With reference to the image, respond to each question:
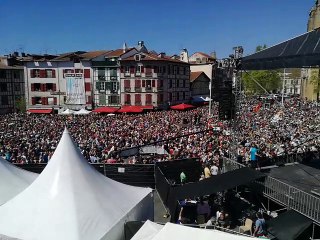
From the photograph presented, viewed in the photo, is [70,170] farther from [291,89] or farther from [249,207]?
[291,89]

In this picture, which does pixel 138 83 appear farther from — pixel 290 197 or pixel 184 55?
pixel 290 197

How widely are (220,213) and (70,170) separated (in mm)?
5187

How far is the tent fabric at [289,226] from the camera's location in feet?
30.4

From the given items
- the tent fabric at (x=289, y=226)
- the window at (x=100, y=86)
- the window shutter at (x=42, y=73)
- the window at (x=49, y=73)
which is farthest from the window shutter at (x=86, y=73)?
the tent fabric at (x=289, y=226)

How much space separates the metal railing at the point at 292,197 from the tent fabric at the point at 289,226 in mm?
219

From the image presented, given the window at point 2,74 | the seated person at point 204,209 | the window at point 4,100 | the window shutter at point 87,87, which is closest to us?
the seated person at point 204,209

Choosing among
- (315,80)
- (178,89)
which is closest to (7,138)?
(178,89)

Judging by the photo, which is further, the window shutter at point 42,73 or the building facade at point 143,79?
the window shutter at point 42,73

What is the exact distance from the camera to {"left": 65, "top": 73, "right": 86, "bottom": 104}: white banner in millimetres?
52094

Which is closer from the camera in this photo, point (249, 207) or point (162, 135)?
point (249, 207)

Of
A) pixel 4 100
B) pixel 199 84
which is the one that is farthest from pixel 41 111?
pixel 199 84

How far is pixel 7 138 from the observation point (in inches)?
981

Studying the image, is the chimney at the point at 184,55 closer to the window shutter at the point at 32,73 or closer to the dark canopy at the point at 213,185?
the window shutter at the point at 32,73

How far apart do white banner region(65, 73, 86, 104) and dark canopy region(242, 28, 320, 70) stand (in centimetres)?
4159
